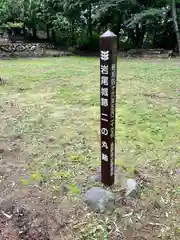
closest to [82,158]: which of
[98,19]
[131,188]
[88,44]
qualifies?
[131,188]

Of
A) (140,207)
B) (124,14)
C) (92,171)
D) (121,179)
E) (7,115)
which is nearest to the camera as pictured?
(140,207)

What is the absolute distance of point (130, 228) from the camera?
6.79ft

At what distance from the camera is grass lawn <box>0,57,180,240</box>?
6.92 feet

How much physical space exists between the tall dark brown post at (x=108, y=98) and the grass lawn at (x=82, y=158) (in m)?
0.20

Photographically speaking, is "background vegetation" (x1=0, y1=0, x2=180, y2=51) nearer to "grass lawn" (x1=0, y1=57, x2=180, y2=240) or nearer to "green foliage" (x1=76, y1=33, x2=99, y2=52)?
"green foliage" (x1=76, y1=33, x2=99, y2=52)

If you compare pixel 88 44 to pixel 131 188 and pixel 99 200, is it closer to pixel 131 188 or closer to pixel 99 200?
pixel 131 188

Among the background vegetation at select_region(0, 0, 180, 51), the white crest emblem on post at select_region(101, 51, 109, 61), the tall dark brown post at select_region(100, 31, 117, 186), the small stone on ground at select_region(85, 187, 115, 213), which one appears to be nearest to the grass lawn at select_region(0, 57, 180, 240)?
the small stone on ground at select_region(85, 187, 115, 213)

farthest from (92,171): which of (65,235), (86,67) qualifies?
(86,67)

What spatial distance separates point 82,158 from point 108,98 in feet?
3.32

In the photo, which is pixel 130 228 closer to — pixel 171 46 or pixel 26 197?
pixel 26 197

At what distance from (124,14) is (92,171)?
11.1m

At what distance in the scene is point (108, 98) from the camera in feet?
7.35

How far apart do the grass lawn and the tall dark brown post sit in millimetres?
197

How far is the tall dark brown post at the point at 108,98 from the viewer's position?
2107 millimetres
